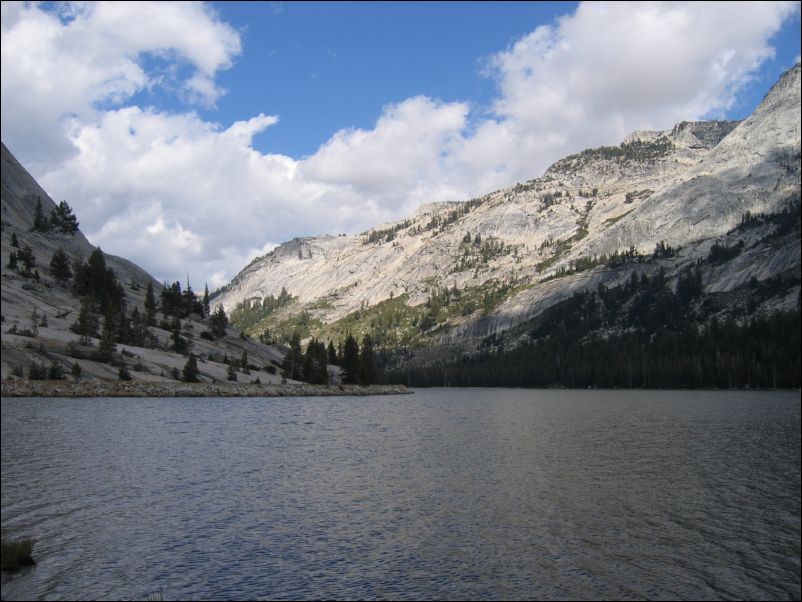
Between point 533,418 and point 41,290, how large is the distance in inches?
4890

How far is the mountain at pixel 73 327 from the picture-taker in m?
116

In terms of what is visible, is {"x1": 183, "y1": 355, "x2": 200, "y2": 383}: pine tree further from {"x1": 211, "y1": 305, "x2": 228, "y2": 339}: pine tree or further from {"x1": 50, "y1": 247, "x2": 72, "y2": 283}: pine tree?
{"x1": 50, "y1": 247, "x2": 72, "y2": 283}: pine tree

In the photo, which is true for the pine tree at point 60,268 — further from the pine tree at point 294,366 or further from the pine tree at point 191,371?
the pine tree at point 294,366

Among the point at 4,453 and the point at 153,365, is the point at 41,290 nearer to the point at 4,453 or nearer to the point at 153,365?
the point at 153,365

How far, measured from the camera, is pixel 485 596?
25.0 m

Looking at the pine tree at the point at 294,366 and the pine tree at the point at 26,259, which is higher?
the pine tree at the point at 26,259

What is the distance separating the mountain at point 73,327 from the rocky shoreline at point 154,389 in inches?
154

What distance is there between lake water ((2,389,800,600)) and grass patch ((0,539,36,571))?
55cm

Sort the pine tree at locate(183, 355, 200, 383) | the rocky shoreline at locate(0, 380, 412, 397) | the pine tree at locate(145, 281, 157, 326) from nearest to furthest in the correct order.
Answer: the rocky shoreline at locate(0, 380, 412, 397) < the pine tree at locate(183, 355, 200, 383) < the pine tree at locate(145, 281, 157, 326)

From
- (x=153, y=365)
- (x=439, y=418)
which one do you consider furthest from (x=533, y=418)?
(x=153, y=365)

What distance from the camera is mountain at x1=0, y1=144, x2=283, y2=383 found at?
380ft

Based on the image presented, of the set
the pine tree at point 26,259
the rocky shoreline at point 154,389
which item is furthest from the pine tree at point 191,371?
the pine tree at point 26,259

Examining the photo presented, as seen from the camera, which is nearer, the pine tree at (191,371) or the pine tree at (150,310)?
the pine tree at (191,371)

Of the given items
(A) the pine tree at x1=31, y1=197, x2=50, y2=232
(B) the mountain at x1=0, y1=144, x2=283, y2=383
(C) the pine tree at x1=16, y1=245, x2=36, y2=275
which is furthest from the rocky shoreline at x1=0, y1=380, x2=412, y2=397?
(A) the pine tree at x1=31, y1=197, x2=50, y2=232
